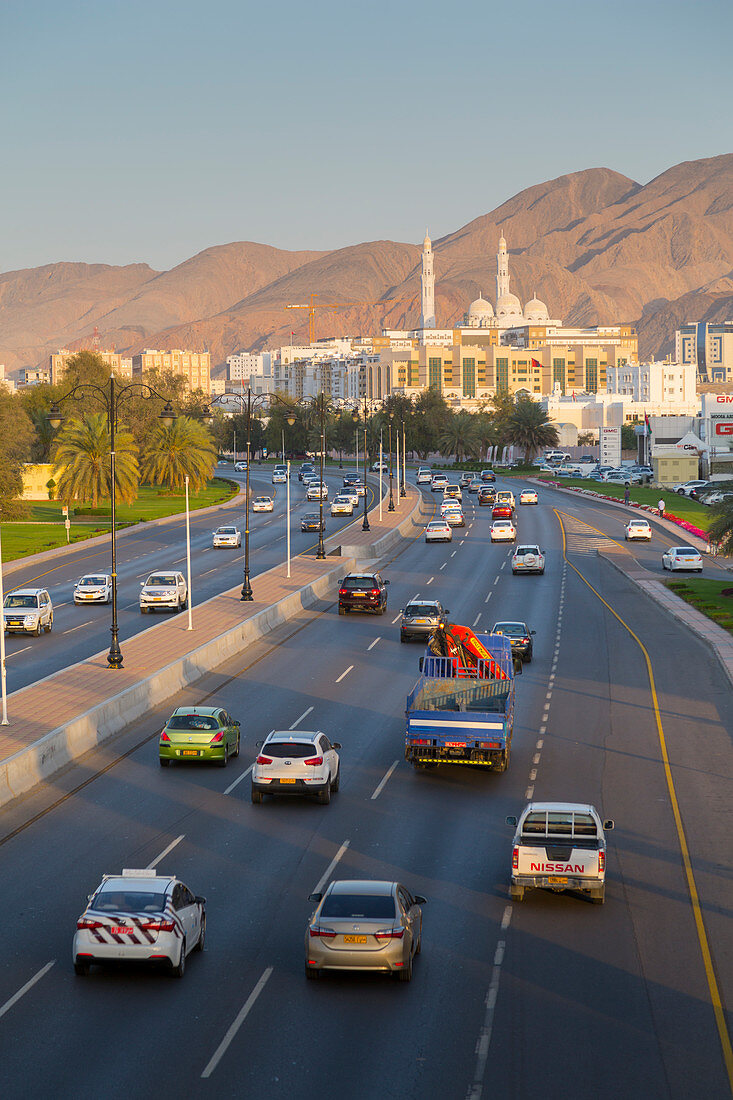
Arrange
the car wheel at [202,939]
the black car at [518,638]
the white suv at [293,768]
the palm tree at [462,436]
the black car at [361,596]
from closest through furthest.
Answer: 1. the car wheel at [202,939]
2. the white suv at [293,768]
3. the black car at [518,638]
4. the black car at [361,596]
5. the palm tree at [462,436]

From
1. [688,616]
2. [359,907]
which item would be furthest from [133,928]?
[688,616]

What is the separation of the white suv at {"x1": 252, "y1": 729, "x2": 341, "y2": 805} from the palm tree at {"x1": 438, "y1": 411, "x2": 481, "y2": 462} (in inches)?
6438

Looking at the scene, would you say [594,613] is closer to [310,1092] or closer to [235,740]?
[235,740]

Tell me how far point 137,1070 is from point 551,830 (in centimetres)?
852

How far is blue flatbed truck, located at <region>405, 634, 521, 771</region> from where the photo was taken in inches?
1150

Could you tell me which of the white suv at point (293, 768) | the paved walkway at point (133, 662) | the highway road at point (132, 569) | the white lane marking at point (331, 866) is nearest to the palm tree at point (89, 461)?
the highway road at point (132, 569)

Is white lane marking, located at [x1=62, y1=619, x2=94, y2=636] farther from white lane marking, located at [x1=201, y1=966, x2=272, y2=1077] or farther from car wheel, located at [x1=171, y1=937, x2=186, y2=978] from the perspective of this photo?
white lane marking, located at [x1=201, y1=966, x2=272, y2=1077]

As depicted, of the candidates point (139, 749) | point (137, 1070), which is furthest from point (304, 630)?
point (137, 1070)

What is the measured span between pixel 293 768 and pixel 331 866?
14.6 feet

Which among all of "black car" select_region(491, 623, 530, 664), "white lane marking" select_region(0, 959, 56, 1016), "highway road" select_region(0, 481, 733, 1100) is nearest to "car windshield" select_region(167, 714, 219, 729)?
"highway road" select_region(0, 481, 733, 1100)

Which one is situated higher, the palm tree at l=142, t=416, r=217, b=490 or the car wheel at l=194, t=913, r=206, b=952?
the palm tree at l=142, t=416, r=217, b=490

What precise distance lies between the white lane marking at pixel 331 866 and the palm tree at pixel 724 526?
136 ft

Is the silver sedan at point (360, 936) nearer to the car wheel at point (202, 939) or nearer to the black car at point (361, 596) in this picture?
the car wheel at point (202, 939)

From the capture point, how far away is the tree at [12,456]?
99.4m
